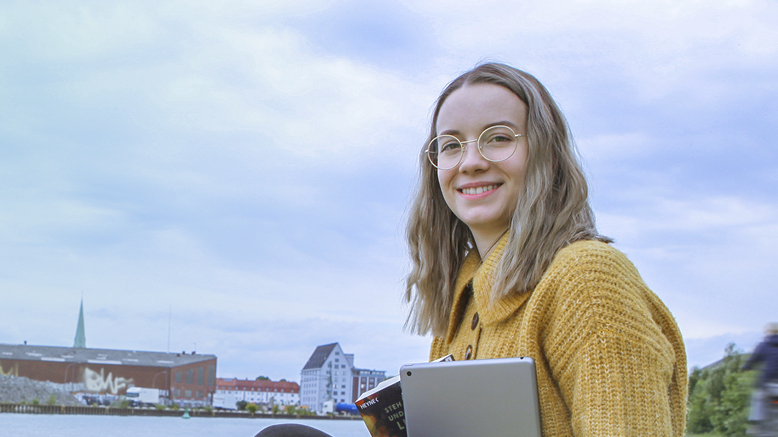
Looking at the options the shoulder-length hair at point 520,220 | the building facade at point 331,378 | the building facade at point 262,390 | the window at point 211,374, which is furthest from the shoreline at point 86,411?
the shoulder-length hair at point 520,220

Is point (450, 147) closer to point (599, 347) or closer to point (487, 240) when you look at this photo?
point (487, 240)

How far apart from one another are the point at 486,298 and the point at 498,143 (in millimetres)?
312

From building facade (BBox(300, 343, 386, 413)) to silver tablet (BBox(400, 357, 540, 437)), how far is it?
258ft

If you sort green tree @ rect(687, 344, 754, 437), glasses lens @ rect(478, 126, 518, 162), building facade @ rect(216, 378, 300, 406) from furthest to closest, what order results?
building facade @ rect(216, 378, 300, 406), green tree @ rect(687, 344, 754, 437), glasses lens @ rect(478, 126, 518, 162)

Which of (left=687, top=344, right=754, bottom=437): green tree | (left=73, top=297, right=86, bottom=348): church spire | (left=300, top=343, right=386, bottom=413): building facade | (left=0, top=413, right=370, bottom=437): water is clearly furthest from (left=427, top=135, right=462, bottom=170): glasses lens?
(left=73, top=297, right=86, bottom=348): church spire

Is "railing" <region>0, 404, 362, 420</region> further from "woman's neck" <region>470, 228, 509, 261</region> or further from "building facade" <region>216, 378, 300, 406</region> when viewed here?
"woman's neck" <region>470, 228, 509, 261</region>

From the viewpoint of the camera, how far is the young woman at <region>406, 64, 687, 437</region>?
104 centimetres

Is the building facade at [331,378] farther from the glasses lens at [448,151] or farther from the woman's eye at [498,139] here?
the woman's eye at [498,139]

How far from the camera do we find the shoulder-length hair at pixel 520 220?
1231 millimetres

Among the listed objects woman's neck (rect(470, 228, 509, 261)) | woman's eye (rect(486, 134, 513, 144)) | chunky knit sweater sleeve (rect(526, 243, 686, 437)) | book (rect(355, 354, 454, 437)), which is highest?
woman's eye (rect(486, 134, 513, 144))

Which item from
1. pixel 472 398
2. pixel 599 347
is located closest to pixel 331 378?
pixel 472 398

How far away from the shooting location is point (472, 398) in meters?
1.14

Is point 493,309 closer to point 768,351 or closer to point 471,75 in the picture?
point 471,75

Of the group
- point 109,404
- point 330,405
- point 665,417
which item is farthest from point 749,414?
point 330,405
